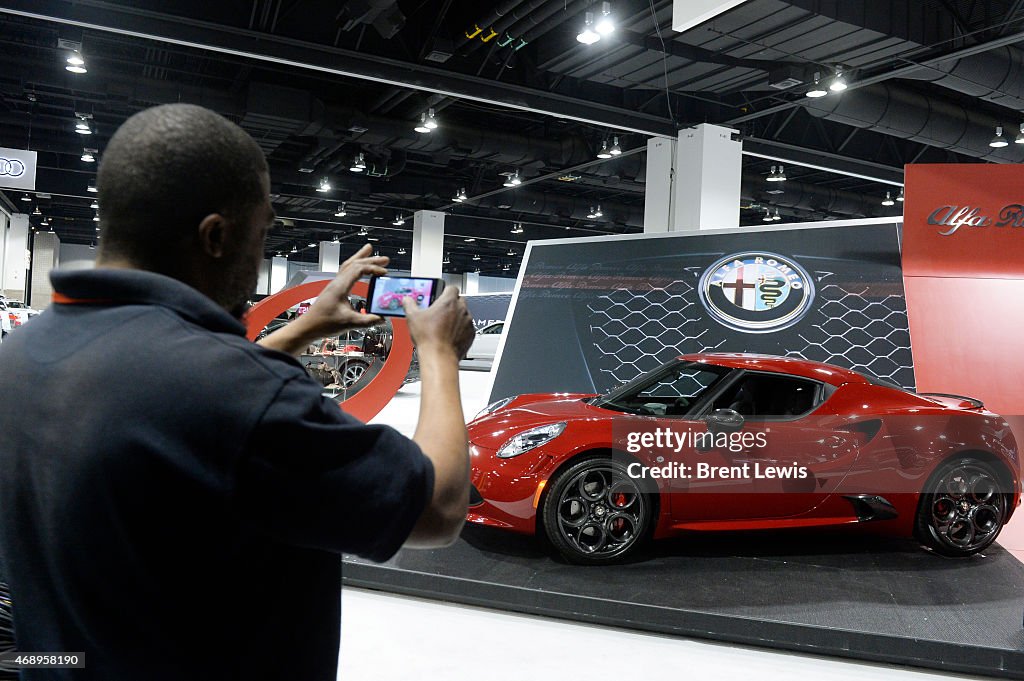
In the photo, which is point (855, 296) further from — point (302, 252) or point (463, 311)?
point (302, 252)

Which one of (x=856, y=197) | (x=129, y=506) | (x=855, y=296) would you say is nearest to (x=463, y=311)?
(x=129, y=506)

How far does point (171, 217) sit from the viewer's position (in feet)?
2.82

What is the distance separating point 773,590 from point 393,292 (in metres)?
2.45

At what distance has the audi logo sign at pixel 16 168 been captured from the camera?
12.9 meters

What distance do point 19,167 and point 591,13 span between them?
430 inches

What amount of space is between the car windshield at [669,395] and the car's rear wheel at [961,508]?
1.15 meters

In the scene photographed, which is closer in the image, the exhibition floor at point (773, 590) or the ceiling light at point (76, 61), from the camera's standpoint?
the exhibition floor at point (773, 590)

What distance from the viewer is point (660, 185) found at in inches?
398

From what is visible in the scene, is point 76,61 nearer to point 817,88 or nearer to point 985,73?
point 817,88

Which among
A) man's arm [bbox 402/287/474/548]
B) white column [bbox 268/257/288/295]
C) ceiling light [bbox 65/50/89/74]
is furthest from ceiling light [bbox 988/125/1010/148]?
white column [bbox 268/257/288/295]

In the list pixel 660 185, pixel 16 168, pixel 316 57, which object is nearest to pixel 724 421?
pixel 316 57

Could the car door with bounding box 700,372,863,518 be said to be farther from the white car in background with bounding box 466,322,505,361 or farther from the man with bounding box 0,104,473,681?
the white car in background with bounding box 466,322,505,361

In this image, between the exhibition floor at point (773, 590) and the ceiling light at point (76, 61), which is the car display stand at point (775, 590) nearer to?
the exhibition floor at point (773, 590)

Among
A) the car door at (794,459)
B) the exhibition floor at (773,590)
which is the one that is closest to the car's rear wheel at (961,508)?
the exhibition floor at (773,590)
